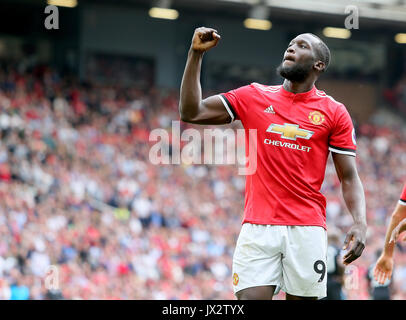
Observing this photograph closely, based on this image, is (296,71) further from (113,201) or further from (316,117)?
(113,201)

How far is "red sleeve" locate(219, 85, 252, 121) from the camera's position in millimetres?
4641

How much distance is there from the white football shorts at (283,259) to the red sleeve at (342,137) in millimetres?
543

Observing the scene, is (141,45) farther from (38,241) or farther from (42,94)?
(38,241)

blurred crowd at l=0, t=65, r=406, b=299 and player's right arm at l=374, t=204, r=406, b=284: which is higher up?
player's right arm at l=374, t=204, r=406, b=284

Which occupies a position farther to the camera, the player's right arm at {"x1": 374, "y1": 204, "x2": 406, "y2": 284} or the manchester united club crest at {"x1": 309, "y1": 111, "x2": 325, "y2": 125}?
the player's right arm at {"x1": 374, "y1": 204, "x2": 406, "y2": 284}

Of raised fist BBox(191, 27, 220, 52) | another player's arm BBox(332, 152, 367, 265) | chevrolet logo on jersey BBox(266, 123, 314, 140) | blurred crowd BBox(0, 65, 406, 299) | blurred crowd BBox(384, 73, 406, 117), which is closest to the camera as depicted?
raised fist BBox(191, 27, 220, 52)

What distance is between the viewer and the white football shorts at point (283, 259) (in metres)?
4.48

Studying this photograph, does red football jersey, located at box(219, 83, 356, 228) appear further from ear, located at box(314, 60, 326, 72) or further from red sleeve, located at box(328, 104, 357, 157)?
ear, located at box(314, 60, 326, 72)

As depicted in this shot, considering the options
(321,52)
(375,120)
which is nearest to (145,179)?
(375,120)

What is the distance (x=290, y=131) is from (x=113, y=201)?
12.9 meters

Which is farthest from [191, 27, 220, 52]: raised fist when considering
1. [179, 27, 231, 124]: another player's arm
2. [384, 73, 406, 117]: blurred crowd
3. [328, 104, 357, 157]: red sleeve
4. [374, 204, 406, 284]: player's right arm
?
[384, 73, 406, 117]: blurred crowd

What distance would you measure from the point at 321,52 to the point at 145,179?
14.0 m

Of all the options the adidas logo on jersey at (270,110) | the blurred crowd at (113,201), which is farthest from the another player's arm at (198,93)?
the blurred crowd at (113,201)

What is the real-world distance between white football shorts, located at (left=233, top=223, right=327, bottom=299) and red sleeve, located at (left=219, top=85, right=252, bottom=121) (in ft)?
2.36
